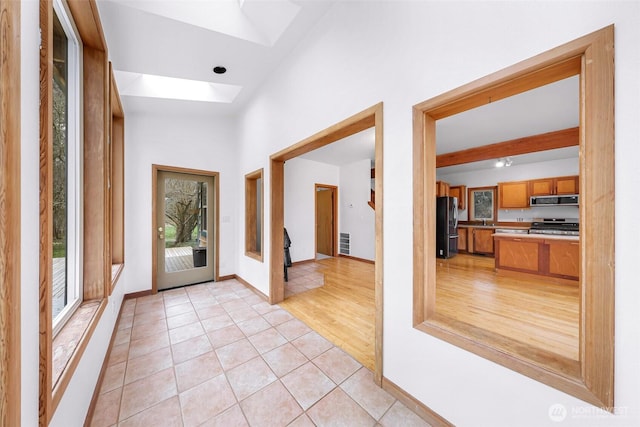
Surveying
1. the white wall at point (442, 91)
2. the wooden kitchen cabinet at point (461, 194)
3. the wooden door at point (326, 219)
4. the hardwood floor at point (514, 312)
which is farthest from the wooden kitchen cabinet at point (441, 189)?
the white wall at point (442, 91)

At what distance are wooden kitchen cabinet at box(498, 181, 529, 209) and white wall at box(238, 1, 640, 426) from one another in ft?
21.5

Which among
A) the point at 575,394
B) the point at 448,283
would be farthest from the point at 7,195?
the point at 448,283

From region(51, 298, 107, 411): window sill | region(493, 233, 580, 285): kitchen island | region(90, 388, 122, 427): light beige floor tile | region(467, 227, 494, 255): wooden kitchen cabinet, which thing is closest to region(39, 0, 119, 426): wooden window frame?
region(51, 298, 107, 411): window sill

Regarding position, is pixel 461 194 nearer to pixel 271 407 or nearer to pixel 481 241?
pixel 481 241

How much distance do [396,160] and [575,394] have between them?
1379 mm

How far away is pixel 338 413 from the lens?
151cm

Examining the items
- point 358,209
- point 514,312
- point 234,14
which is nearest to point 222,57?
point 234,14

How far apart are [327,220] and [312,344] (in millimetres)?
4665

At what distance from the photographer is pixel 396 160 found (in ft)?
5.23

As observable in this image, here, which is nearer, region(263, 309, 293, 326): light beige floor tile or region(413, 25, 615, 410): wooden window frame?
region(413, 25, 615, 410): wooden window frame

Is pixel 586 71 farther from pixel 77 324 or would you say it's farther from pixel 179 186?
pixel 179 186

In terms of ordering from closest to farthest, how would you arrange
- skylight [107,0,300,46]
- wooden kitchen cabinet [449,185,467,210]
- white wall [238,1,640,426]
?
white wall [238,1,640,426], skylight [107,0,300,46], wooden kitchen cabinet [449,185,467,210]

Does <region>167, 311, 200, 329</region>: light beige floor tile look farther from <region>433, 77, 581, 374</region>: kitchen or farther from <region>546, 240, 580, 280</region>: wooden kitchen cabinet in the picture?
<region>546, 240, 580, 280</region>: wooden kitchen cabinet

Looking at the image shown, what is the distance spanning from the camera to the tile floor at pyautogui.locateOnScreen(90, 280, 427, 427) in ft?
4.86
